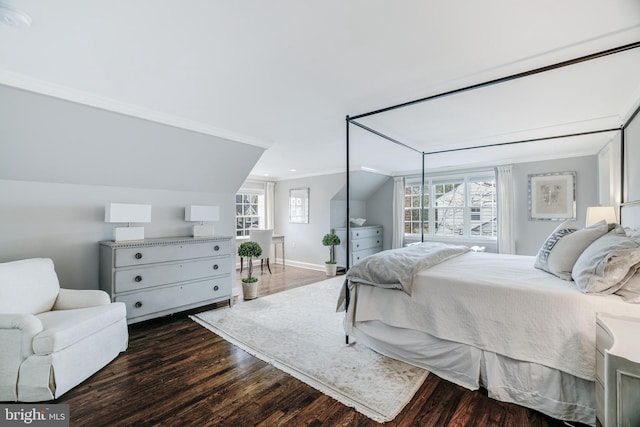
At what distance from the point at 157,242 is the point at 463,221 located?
215 inches

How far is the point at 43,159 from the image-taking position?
8.74 feet

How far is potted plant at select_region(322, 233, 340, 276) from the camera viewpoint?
5809 millimetres

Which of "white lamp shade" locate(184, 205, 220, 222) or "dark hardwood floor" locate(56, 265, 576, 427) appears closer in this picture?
"dark hardwood floor" locate(56, 265, 576, 427)

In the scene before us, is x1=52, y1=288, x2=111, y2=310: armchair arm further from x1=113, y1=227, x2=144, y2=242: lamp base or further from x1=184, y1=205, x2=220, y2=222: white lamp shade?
x1=184, y1=205, x2=220, y2=222: white lamp shade

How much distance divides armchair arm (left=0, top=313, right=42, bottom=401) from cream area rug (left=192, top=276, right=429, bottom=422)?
4.78ft

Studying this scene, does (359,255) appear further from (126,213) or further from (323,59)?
(323,59)

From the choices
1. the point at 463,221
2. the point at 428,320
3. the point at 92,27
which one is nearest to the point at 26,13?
the point at 92,27

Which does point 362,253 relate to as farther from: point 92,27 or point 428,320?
point 92,27

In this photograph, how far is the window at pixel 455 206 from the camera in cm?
566

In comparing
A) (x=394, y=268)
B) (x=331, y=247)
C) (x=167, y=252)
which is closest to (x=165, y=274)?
(x=167, y=252)

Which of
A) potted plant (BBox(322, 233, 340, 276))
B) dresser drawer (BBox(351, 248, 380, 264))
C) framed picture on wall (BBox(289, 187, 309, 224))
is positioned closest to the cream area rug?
potted plant (BBox(322, 233, 340, 276))

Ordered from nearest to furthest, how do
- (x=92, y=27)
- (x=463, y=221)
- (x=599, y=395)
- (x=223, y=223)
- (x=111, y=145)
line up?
(x=599, y=395) < (x=92, y=27) < (x=111, y=145) < (x=223, y=223) < (x=463, y=221)

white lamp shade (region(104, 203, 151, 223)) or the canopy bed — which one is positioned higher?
white lamp shade (region(104, 203, 151, 223))

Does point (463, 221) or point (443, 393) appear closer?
point (443, 393)
